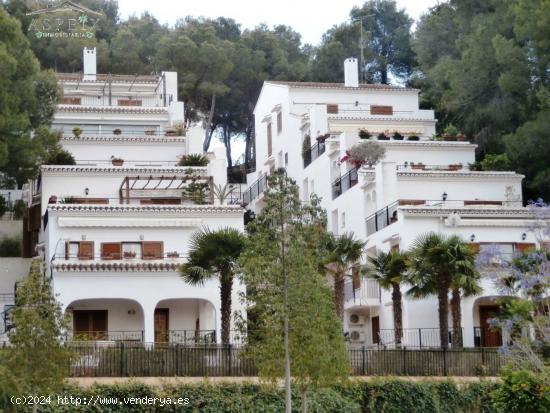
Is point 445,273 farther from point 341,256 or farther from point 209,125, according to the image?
point 209,125

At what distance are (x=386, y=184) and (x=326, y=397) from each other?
18910mm

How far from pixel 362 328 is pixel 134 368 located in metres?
19.0

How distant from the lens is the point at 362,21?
302 feet

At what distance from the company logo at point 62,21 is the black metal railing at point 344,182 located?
74.0ft

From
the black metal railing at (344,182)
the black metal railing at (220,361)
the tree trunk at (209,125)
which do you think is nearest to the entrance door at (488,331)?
the black metal railing at (220,361)

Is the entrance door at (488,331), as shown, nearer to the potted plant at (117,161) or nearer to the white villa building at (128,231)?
the white villa building at (128,231)

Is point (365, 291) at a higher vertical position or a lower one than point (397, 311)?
higher

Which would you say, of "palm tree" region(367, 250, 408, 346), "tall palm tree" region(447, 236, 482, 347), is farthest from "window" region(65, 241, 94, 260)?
"tall palm tree" region(447, 236, 482, 347)

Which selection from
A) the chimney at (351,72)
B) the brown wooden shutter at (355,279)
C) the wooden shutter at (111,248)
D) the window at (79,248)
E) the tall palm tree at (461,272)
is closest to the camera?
the tall palm tree at (461,272)

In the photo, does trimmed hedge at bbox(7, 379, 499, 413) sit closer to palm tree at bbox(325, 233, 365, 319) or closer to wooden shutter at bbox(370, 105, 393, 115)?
palm tree at bbox(325, 233, 365, 319)

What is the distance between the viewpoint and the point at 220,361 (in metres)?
37.9

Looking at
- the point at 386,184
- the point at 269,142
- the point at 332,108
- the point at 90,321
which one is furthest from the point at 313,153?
the point at 90,321

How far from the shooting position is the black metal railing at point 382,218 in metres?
52.1

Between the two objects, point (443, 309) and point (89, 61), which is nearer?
point (443, 309)
